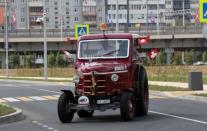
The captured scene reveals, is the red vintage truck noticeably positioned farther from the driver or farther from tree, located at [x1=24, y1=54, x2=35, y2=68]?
tree, located at [x1=24, y1=54, x2=35, y2=68]

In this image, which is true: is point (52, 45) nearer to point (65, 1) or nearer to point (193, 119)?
point (65, 1)

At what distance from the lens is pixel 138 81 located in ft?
63.3

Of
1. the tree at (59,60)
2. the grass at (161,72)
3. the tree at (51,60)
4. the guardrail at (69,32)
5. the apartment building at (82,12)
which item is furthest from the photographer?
the apartment building at (82,12)

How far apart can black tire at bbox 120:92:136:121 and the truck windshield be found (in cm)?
150

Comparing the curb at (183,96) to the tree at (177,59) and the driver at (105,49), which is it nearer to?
the driver at (105,49)

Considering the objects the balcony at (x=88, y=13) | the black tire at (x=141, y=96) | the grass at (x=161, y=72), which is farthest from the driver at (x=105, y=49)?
the balcony at (x=88, y=13)

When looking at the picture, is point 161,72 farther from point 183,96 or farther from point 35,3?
point 35,3

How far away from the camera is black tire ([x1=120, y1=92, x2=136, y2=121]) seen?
1744 cm

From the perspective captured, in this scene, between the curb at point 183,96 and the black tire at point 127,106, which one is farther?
the curb at point 183,96

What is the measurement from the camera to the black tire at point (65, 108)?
17875 mm

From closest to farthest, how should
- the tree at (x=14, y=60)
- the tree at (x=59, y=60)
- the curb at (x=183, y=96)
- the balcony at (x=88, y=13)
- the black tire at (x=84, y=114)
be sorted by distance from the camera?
the black tire at (x=84, y=114) → the curb at (x=183, y=96) → the tree at (x=59, y=60) → the tree at (x=14, y=60) → the balcony at (x=88, y=13)

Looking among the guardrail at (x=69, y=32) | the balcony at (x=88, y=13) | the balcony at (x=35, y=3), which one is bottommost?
the guardrail at (x=69, y=32)

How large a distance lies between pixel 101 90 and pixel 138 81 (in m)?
1.83

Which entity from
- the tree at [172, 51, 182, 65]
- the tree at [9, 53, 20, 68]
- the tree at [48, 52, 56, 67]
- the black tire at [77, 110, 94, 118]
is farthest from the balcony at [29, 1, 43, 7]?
the black tire at [77, 110, 94, 118]
